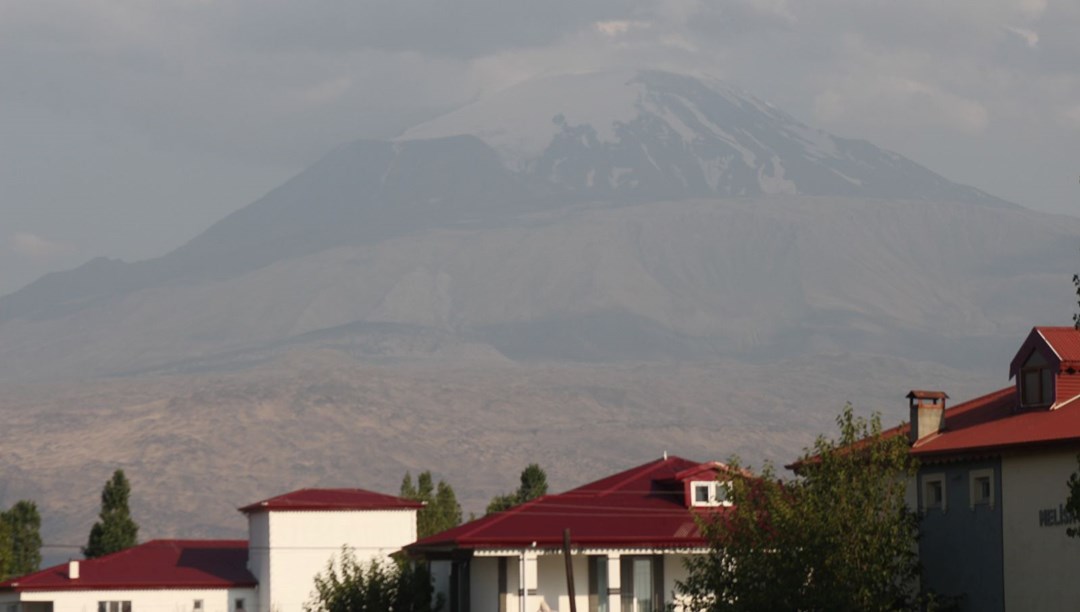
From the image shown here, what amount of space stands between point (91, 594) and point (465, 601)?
90.7ft

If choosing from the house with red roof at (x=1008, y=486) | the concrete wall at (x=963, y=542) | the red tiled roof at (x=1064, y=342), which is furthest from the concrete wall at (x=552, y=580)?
the red tiled roof at (x=1064, y=342)

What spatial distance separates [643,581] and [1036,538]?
18.4m

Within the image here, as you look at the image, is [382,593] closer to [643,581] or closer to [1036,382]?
[643,581]

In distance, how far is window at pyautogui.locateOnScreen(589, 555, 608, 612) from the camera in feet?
227

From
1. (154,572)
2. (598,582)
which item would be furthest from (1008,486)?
(154,572)

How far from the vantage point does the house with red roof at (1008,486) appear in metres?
54.1

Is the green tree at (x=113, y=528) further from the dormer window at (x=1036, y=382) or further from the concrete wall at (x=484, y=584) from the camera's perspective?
the dormer window at (x=1036, y=382)

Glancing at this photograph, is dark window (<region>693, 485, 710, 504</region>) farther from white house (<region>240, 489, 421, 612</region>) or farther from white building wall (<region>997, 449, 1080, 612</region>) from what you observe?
white house (<region>240, 489, 421, 612</region>)

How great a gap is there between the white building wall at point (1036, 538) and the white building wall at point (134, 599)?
154 ft

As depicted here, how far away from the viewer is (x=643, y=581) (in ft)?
230

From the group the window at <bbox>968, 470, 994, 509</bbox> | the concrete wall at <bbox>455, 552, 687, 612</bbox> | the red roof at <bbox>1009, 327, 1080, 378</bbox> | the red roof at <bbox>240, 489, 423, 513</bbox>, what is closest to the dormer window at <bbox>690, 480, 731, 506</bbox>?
the concrete wall at <bbox>455, 552, 687, 612</bbox>

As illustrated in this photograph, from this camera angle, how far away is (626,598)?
2749 inches

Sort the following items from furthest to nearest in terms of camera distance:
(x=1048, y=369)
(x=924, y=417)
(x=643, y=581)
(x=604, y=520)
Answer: (x=604, y=520) → (x=643, y=581) → (x=924, y=417) → (x=1048, y=369)

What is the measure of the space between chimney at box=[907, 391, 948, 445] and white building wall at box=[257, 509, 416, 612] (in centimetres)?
3620
